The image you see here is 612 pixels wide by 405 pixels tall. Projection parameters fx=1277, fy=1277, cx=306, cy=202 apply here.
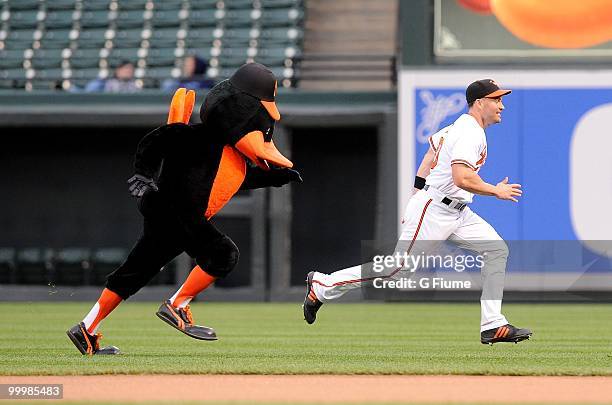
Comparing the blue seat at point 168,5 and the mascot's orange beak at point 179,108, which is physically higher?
the blue seat at point 168,5

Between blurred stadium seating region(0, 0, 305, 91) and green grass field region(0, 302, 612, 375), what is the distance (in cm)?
518

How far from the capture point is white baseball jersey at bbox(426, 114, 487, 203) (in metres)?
8.39

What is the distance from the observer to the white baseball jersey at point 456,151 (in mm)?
8391

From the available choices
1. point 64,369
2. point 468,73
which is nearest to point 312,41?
point 468,73

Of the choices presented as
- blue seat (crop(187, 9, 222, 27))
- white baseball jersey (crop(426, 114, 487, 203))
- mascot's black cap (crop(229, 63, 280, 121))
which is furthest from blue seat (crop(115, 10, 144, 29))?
mascot's black cap (crop(229, 63, 280, 121))

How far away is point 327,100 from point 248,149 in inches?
317

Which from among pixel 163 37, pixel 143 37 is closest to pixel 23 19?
pixel 143 37

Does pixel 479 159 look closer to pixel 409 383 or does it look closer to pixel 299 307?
pixel 409 383

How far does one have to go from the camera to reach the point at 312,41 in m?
19.2

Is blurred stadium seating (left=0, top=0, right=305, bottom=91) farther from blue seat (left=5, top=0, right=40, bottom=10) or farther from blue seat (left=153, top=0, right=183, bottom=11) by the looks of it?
blue seat (left=5, top=0, right=40, bottom=10)

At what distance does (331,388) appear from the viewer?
6289mm

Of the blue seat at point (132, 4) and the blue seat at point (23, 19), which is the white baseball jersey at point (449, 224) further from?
the blue seat at point (23, 19)

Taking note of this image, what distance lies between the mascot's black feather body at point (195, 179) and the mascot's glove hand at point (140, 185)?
0.33ft

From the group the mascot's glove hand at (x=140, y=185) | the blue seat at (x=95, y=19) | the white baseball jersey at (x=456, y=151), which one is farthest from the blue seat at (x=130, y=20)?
the mascot's glove hand at (x=140, y=185)
